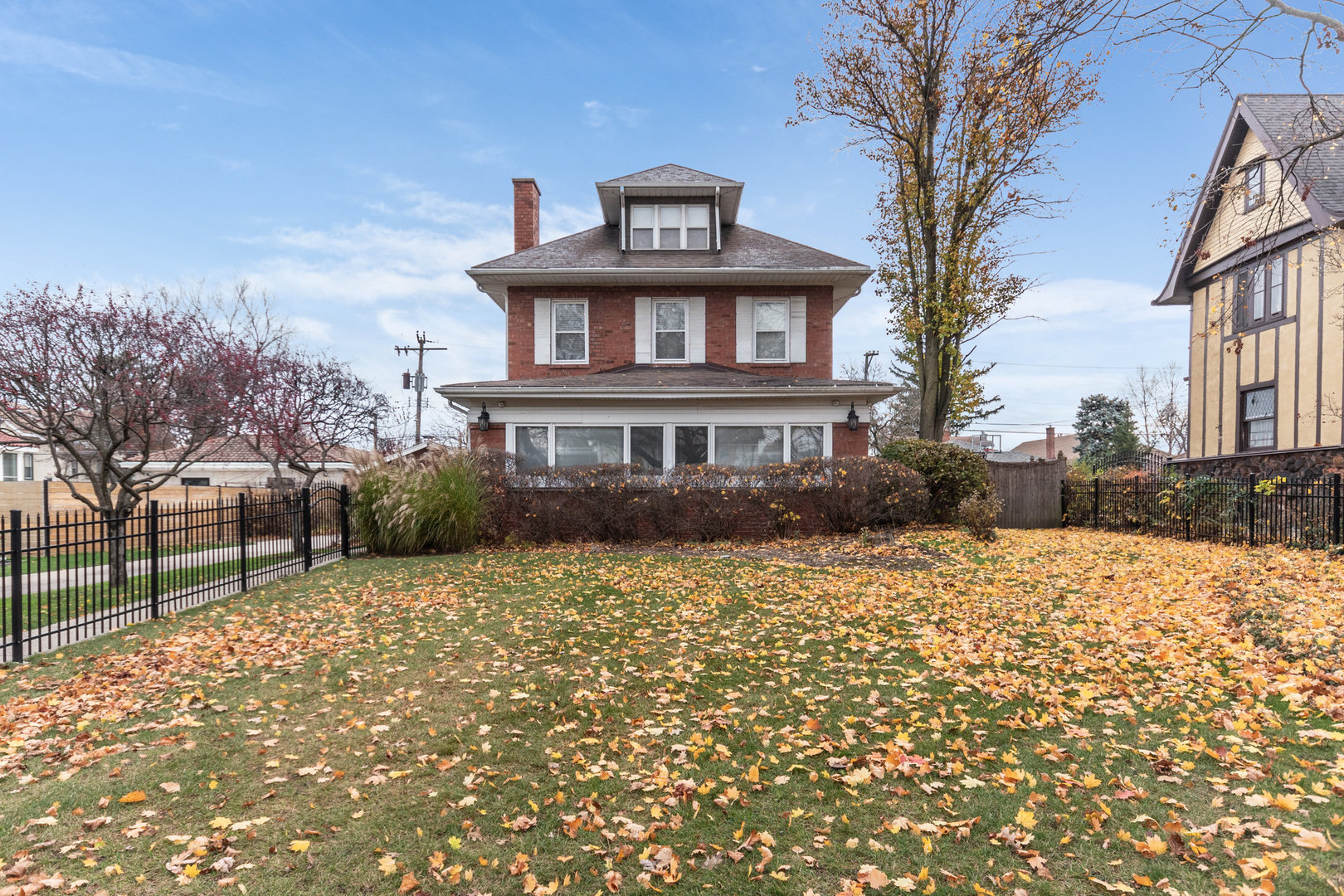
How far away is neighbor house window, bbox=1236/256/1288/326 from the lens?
53.4 feet

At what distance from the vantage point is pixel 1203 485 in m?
13.6

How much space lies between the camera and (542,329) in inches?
720

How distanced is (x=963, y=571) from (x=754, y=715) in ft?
20.0

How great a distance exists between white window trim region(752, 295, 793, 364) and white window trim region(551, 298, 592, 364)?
14.8 feet

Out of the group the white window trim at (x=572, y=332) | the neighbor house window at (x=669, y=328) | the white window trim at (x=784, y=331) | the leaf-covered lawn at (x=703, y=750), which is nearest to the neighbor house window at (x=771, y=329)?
the white window trim at (x=784, y=331)

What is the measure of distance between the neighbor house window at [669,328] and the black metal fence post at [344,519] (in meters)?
8.81

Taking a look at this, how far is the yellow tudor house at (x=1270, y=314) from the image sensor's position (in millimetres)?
14562

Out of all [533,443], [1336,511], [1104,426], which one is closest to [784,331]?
[533,443]

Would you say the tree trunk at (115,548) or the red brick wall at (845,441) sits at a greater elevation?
the red brick wall at (845,441)

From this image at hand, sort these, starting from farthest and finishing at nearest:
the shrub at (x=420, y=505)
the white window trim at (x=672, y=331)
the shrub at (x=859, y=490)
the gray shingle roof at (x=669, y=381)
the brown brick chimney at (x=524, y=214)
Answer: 1. the brown brick chimney at (x=524, y=214)
2. the white window trim at (x=672, y=331)
3. the gray shingle roof at (x=669, y=381)
4. the shrub at (x=859, y=490)
5. the shrub at (x=420, y=505)

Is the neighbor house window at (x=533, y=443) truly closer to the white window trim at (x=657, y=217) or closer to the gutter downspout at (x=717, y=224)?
the white window trim at (x=657, y=217)

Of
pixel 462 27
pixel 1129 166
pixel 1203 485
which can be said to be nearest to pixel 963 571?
pixel 1129 166

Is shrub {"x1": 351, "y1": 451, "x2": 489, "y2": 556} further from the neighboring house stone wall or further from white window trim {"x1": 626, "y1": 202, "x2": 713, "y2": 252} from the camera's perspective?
the neighboring house stone wall

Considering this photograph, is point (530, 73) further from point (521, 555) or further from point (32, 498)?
point (32, 498)
